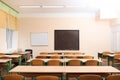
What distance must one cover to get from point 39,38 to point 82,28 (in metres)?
2.79

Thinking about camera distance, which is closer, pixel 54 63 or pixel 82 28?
pixel 54 63

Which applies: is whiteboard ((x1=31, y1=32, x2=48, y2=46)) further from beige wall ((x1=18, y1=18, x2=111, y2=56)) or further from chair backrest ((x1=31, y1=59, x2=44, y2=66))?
chair backrest ((x1=31, y1=59, x2=44, y2=66))

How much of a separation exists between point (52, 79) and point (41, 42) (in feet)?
32.6

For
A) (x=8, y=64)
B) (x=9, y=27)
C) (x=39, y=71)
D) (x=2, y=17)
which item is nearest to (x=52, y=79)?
(x=39, y=71)

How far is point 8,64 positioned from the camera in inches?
277

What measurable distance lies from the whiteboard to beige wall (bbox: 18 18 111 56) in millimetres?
251

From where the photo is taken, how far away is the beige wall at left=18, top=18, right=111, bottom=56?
13.6m

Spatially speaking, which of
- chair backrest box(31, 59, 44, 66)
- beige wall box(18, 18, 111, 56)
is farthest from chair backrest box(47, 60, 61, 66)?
beige wall box(18, 18, 111, 56)

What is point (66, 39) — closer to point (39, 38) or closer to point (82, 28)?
point (82, 28)

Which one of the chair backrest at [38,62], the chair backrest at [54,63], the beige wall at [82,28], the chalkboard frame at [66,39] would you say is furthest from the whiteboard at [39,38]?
the chair backrest at [54,63]

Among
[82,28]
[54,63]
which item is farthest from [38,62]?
[82,28]

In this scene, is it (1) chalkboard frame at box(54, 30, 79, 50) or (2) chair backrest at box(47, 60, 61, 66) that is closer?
(2) chair backrest at box(47, 60, 61, 66)

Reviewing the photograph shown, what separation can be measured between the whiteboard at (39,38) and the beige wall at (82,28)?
0.25 metres

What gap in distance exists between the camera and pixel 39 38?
13742 millimetres
